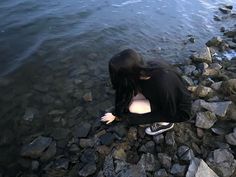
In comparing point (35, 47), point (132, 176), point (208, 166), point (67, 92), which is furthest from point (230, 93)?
point (35, 47)

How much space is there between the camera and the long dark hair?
11.9 ft

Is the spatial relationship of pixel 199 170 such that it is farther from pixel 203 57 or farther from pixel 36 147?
pixel 203 57

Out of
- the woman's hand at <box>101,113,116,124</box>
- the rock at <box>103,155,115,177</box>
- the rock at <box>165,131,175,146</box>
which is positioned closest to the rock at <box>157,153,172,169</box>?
the rock at <box>165,131,175,146</box>

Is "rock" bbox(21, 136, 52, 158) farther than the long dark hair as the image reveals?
Yes

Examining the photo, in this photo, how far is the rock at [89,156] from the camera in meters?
4.36

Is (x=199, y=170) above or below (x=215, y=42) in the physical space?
above

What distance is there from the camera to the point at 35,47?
7.45 m

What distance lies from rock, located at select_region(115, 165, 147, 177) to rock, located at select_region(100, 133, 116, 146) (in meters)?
0.63

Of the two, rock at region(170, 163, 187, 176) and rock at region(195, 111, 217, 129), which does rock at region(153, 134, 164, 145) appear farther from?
rock at region(195, 111, 217, 129)

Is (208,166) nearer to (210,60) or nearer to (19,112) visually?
(19,112)

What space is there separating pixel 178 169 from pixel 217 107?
1.59 metres

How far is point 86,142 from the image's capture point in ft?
15.5

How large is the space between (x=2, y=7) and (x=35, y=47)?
8.54ft

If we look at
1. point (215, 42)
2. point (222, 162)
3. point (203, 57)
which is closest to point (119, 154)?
point (222, 162)
